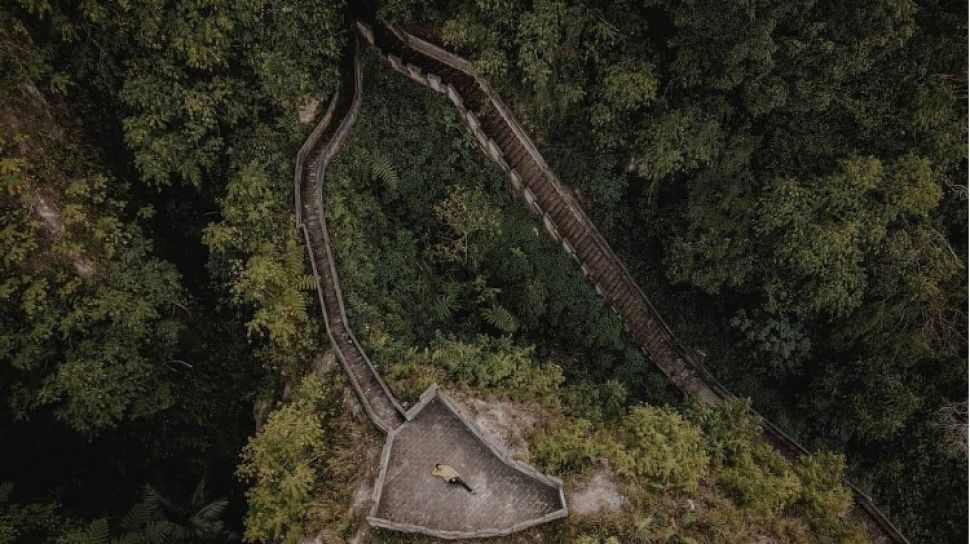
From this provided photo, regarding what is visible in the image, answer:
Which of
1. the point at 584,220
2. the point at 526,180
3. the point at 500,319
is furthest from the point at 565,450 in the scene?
the point at 526,180

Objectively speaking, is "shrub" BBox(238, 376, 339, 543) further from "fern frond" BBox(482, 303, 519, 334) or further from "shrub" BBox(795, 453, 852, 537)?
"shrub" BBox(795, 453, 852, 537)

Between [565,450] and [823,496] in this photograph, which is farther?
[823,496]

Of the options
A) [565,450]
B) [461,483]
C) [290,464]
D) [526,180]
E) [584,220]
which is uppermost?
[526,180]

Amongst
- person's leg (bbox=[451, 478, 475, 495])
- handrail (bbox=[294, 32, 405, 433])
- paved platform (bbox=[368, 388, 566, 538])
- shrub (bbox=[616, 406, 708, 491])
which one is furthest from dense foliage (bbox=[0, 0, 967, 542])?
person's leg (bbox=[451, 478, 475, 495])

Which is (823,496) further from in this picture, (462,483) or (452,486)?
(452,486)

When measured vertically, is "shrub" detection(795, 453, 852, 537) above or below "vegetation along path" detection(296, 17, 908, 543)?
below

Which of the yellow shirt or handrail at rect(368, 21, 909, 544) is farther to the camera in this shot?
handrail at rect(368, 21, 909, 544)

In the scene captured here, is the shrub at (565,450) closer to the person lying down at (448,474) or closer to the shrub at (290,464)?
the person lying down at (448,474)
